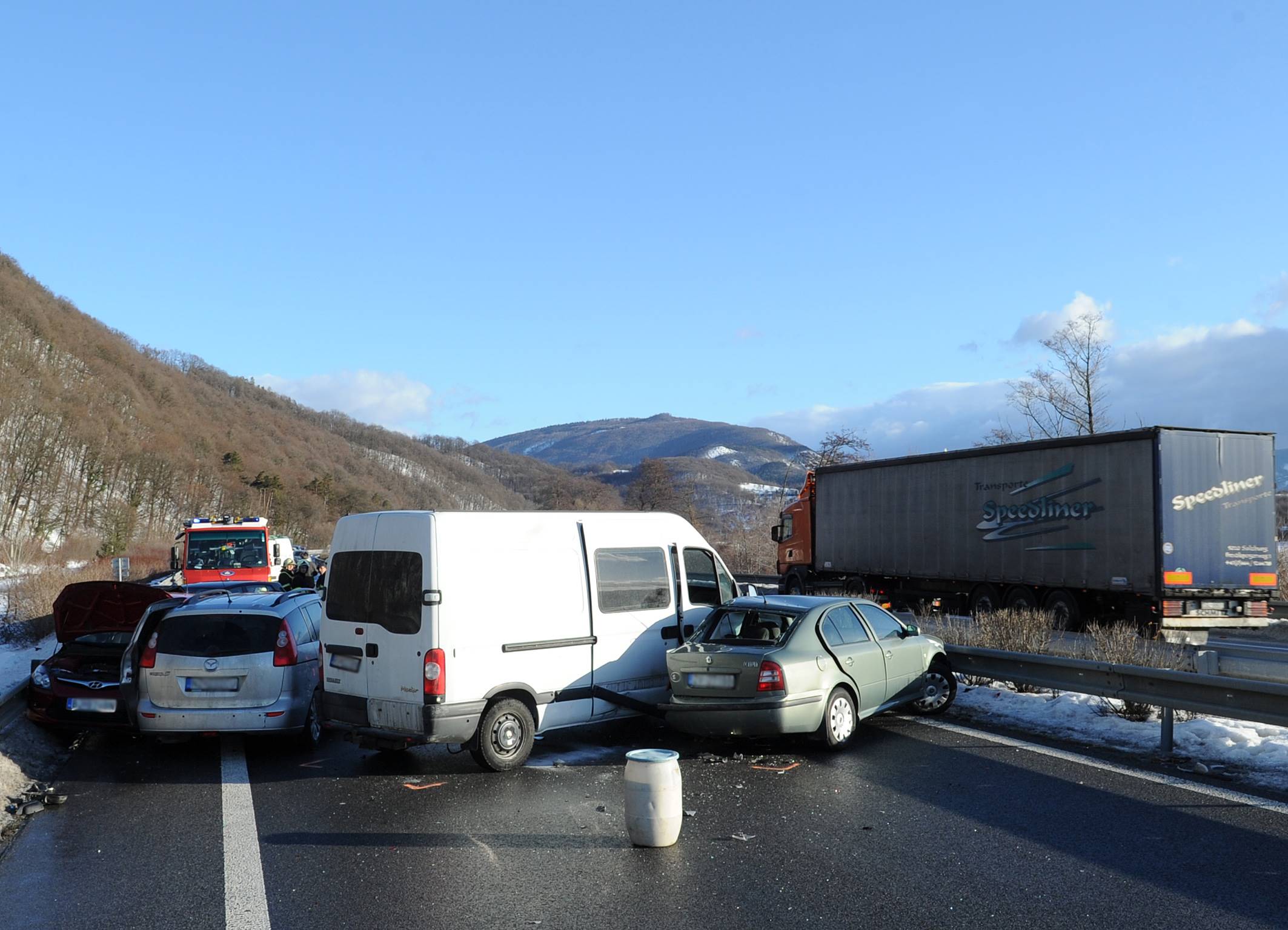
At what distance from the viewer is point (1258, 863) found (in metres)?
5.71

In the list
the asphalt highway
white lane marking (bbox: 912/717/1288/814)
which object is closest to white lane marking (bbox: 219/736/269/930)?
the asphalt highway

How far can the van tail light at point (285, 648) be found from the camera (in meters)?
9.38

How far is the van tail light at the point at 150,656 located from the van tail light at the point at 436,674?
2.79 metres

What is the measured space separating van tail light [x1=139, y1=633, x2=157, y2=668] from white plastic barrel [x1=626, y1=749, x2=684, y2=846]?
17.0 ft

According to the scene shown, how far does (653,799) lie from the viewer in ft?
20.4

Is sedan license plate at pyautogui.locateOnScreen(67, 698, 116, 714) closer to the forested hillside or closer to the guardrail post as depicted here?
the guardrail post

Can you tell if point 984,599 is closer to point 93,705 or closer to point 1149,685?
point 1149,685

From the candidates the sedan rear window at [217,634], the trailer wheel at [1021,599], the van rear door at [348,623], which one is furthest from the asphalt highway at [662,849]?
the trailer wheel at [1021,599]

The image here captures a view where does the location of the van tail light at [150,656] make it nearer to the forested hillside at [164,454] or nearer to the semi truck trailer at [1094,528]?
the semi truck trailer at [1094,528]

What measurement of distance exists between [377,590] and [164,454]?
91.9 metres

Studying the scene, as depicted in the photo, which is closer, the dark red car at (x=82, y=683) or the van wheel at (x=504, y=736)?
the van wheel at (x=504, y=736)

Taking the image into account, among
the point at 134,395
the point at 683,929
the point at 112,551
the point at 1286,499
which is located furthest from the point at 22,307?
the point at 683,929

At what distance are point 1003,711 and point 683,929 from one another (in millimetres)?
6480

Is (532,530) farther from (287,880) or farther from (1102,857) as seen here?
(1102,857)
